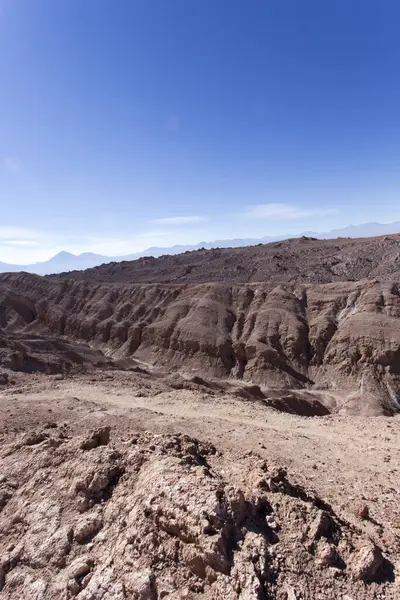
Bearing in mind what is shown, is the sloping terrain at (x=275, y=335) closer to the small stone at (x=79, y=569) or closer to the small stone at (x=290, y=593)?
the small stone at (x=290, y=593)

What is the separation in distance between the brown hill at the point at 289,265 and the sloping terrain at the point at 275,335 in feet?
37.2

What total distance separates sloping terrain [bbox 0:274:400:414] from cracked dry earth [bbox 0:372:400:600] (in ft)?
96.5

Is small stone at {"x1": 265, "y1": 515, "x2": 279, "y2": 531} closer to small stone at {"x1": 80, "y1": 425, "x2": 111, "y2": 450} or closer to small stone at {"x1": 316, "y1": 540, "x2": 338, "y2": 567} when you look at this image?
small stone at {"x1": 316, "y1": 540, "x2": 338, "y2": 567}

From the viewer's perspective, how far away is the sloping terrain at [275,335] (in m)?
39.7

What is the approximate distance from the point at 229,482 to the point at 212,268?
7539 cm

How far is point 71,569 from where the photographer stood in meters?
6.40

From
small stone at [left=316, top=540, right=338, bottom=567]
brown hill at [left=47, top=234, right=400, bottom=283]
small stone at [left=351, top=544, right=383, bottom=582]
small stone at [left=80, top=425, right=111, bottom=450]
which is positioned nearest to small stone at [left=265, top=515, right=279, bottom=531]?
small stone at [left=316, top=540, right=338, bottom=567]

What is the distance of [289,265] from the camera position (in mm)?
72438

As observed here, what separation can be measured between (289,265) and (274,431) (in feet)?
199

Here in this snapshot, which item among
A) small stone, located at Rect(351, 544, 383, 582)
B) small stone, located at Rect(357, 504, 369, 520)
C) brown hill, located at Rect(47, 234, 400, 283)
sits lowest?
small stone, located at Rect(357, 504, 369, 520)

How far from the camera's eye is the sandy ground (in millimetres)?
8422

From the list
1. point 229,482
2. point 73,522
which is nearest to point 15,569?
point 73,522

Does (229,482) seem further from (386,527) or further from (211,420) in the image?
(211,420)

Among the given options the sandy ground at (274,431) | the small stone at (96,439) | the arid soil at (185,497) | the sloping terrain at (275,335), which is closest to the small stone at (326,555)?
the arid soil at (185,497)
